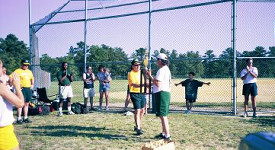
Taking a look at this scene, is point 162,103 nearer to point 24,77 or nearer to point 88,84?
point 24,77

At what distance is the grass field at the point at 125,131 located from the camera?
5.36 metres

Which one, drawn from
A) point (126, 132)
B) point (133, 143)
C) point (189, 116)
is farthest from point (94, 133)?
point (189, 116)

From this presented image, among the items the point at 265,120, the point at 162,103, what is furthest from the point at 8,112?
the point at 265,120

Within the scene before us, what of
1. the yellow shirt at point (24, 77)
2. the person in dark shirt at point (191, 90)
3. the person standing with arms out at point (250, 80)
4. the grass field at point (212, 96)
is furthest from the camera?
the grass field at point (212, 96)

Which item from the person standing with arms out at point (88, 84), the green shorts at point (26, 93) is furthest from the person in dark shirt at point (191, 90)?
the green shorts at point (26, 93)

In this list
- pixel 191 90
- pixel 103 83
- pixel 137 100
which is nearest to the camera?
pixel 137 100

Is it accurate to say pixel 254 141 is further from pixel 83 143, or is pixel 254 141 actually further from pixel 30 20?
pixel 30 20

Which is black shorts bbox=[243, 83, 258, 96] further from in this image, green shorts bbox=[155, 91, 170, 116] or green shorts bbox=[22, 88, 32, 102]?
green shorts bbox=[22, 88, 32, 102]

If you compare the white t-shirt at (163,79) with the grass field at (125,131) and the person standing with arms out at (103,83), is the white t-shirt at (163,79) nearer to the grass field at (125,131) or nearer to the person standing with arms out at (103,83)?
the grass field at (125,131)

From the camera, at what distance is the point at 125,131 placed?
21.6 feet

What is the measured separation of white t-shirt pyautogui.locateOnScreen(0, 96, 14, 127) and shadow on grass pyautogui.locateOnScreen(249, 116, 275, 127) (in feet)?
21.8

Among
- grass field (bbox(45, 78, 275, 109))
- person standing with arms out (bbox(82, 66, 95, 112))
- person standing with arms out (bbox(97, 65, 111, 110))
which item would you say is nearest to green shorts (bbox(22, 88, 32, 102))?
person standing with arms out (bbox(82, 66, 95, 112))

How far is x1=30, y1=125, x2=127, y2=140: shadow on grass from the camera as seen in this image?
6188mm

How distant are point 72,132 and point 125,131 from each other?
4.80 feet
